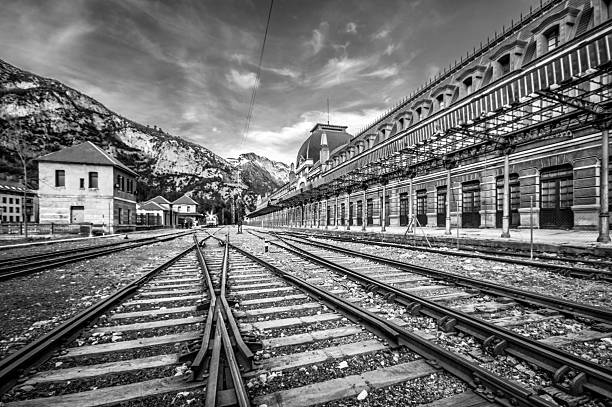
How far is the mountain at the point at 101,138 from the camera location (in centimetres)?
9619

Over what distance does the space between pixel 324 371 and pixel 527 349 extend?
207 cm

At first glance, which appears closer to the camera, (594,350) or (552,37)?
(594,350)

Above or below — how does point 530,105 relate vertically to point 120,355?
above

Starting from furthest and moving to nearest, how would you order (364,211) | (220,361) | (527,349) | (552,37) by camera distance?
(364,211) < (552,37) < (527,349) < (220,361)

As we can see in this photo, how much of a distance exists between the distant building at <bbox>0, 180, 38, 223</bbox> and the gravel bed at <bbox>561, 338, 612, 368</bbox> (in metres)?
103

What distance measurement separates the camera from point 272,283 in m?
6.55

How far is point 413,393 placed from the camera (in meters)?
2.44

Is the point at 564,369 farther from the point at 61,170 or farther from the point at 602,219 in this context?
the point at 61,170

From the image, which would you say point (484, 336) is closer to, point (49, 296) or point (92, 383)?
point (92, 383)

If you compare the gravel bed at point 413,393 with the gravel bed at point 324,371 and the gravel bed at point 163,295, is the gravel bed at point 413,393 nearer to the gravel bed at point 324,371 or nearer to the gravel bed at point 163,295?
the gravel bed at point 324,371

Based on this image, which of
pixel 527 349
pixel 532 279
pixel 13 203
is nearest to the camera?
pixel 527 349

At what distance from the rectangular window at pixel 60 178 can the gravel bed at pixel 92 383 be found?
145ft

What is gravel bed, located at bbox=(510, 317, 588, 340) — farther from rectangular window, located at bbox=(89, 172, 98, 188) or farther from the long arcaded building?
rectangular window, located at bbox=(89, 172, 98, 188)

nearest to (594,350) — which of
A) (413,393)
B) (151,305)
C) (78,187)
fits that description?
(413,393)
